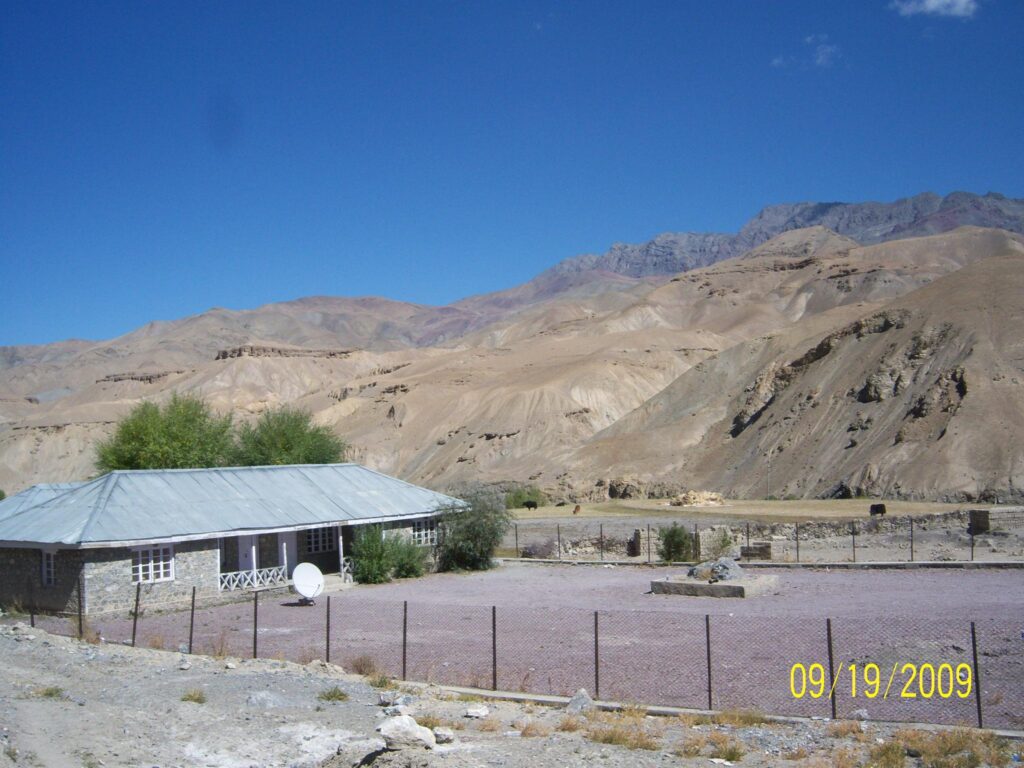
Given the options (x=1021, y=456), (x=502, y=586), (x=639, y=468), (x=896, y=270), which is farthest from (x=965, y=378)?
(x=896, y=270)

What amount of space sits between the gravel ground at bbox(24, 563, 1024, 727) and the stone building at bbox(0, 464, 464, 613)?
160 cm

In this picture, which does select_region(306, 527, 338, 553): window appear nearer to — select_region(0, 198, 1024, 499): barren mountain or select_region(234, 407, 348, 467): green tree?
select_region(234, 407, 348, 467): green tree

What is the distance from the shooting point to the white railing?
3075 cm

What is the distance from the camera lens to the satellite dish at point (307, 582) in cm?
2764

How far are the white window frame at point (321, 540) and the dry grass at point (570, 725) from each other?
2273 centimetres

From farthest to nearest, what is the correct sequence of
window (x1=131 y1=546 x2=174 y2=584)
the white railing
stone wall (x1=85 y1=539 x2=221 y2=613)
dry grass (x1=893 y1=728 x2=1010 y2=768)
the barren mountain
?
the barren mountain < the white railing < window (x1=131 y1=546 x2=174 y2=584) < stone wall (x1=85 y1=539 x2=221 y2=613) < dry grass (x1=893 y1=728 x2=1010 y2=768)

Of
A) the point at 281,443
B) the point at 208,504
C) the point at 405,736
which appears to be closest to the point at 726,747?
the point at 405,736

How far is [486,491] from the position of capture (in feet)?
124

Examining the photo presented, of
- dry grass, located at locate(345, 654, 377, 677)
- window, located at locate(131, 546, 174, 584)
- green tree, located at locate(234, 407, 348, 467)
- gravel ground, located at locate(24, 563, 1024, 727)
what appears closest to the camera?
gravel ground, located at locate(24, 563, 1024, 727)

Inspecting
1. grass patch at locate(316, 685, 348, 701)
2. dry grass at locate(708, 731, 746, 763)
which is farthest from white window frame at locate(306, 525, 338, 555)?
dry grass at locate(708, 731, 746, 763)

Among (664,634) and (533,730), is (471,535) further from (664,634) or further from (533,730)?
(533,730)

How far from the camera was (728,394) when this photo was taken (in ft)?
A: 284

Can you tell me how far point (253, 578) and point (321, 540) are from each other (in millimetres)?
5467

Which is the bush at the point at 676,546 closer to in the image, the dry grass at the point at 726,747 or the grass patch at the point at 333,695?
the grass patch at the point at 333,695
